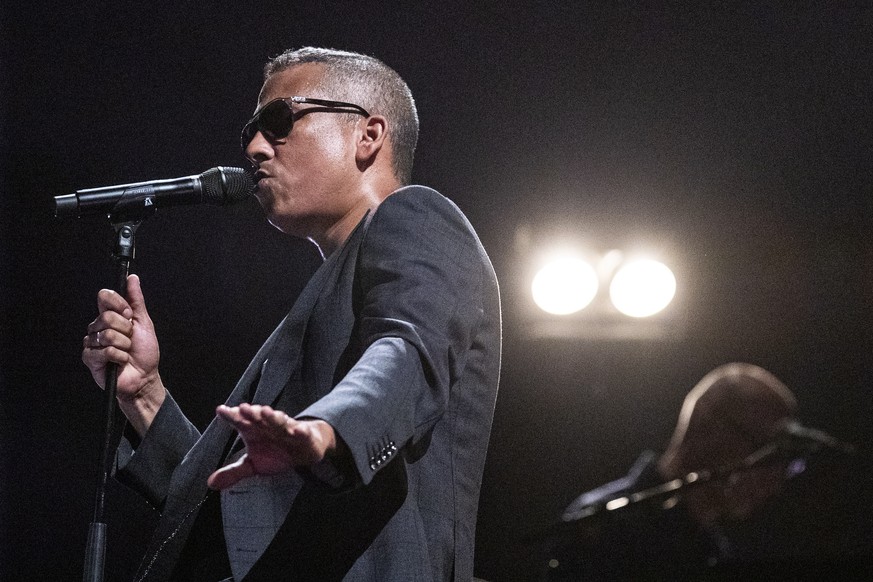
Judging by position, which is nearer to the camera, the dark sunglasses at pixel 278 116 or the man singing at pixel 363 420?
the man singing at pixel 363 420

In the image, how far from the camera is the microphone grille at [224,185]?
1.87 meters

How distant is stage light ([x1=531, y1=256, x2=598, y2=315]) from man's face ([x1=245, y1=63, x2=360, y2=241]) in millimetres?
3441

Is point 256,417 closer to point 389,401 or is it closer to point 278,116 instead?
point 389,401

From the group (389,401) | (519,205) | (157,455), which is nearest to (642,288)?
(519,205)

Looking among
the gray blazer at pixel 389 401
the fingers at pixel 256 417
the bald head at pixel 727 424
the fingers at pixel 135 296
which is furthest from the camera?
the bald head at pixel 727 424

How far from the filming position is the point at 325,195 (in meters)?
1.94

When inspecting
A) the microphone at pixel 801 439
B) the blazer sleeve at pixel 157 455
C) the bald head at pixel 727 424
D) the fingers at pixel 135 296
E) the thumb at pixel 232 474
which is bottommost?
the microphone at pixel 801 439

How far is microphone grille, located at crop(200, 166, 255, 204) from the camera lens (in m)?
1.87

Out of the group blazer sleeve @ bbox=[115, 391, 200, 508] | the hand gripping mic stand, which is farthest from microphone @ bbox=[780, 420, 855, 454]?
the hand gripping mic stand

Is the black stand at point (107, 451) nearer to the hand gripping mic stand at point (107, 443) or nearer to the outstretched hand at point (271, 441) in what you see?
the hand gripping mic stand at point (107, 443)

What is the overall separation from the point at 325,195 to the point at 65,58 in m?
2.29

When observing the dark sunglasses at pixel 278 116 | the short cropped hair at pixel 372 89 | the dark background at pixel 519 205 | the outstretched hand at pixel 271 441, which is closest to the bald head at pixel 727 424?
the dark background at pixel 519 205

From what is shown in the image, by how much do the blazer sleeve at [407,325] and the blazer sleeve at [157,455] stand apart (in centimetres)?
67

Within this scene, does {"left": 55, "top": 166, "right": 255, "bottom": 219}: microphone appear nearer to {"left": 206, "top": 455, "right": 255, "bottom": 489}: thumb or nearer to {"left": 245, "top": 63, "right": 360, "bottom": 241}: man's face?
{"left": 245, "top": 63, "right": 360, "bottom": 241}: man's face
